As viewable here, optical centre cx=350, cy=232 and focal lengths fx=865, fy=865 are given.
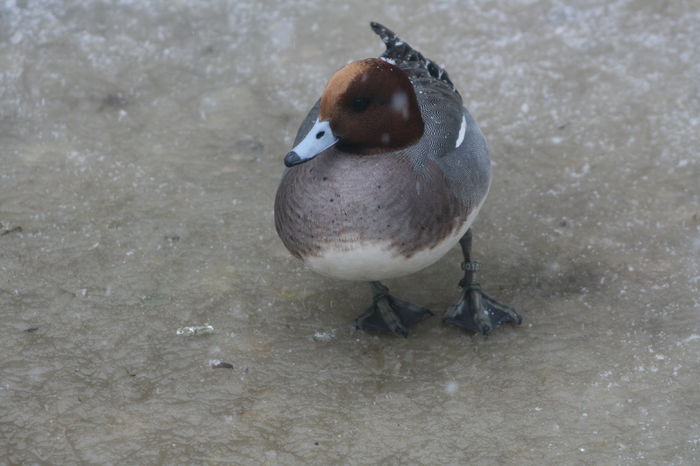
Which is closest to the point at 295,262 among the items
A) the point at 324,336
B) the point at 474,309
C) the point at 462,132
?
the point at 324,336

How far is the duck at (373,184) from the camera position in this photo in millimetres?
2721

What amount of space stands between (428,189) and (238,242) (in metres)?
1.06

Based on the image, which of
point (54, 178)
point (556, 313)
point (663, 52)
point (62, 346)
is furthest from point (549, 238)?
point (54, 178)

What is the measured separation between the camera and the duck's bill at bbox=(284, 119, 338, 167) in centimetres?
271

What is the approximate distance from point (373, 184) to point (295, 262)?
0.83 metres

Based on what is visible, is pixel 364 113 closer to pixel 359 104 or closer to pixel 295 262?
pixel 359 104

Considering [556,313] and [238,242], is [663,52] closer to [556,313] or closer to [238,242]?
[556,313]

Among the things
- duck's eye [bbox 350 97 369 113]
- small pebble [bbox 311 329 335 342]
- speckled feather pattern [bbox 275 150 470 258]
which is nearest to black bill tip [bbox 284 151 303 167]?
speckled feather pattern [bbox 275 150 470 258]

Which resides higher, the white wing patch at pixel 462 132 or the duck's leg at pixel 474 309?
the white wing patch at pixel 462 132

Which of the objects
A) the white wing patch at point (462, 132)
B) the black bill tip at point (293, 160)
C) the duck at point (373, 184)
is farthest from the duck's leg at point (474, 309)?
the black bill tip at point (293, 160)

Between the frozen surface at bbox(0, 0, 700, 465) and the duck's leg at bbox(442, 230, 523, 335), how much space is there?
0.17 ft

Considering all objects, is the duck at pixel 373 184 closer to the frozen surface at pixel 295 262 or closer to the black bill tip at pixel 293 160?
the black bill tip at pixel 293 160

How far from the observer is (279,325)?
318 cm

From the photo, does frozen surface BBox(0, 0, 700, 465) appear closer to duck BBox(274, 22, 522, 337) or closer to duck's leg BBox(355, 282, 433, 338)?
duck's leg BBox(355, 282, 433, 338)
